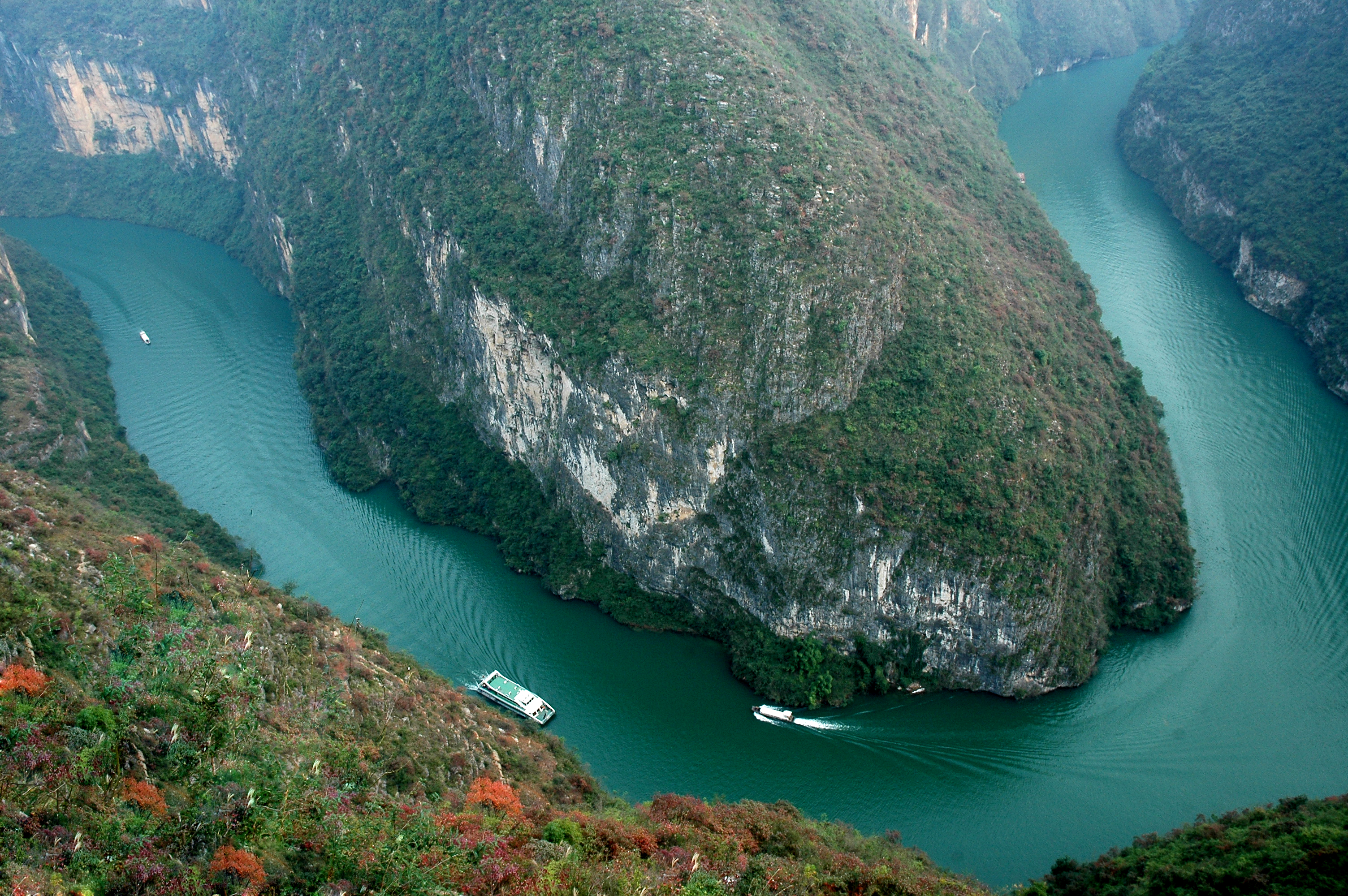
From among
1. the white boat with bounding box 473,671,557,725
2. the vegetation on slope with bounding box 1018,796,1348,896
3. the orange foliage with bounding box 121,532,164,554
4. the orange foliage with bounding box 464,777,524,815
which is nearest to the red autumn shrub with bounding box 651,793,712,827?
the orange foliage with bounding box 464,777,524,815

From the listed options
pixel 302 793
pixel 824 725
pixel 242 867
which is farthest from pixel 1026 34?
pixel 242 867

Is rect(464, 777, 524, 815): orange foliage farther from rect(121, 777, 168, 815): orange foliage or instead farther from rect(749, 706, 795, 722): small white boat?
rect(749, 706, 795, 722): small white boat

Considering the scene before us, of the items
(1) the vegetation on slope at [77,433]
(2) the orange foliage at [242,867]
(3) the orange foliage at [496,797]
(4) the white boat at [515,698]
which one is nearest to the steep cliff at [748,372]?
(4) the white boat at [515,698]

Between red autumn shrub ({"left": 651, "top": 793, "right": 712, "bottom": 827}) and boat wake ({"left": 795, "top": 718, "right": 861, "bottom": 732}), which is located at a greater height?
red autumn shrub ({"left": 651, "top": 793, "right": 712, "bottom": 827})

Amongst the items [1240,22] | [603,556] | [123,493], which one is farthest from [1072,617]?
[1240,22]

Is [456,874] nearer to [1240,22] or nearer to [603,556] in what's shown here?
[603,556]

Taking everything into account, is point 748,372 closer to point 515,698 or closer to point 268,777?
point 515,698
